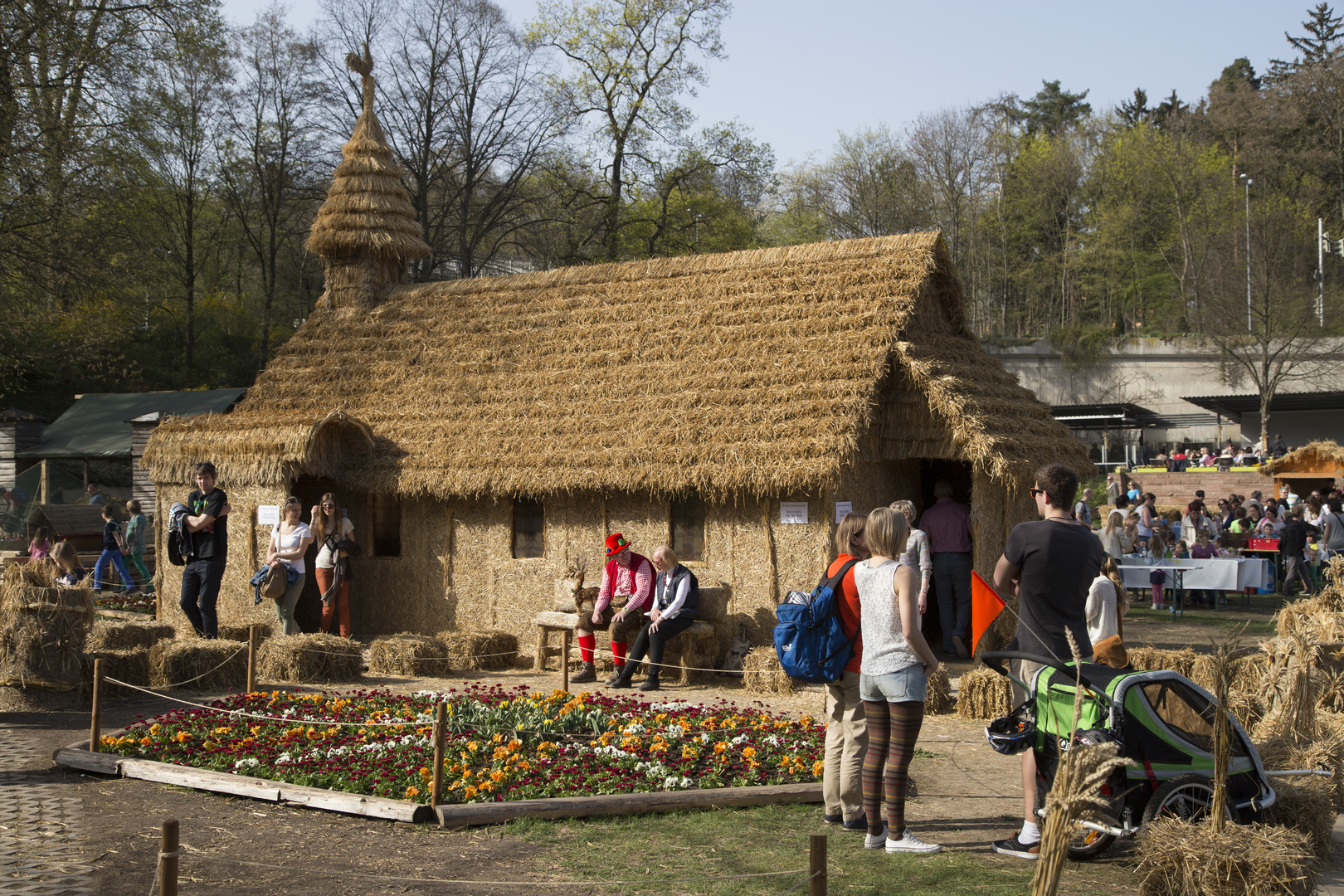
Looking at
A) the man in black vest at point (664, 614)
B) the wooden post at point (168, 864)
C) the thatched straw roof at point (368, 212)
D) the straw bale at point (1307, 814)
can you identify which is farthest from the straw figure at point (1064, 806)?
the thatched straw roof at point (368, 212)

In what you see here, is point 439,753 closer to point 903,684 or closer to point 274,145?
point 903,684

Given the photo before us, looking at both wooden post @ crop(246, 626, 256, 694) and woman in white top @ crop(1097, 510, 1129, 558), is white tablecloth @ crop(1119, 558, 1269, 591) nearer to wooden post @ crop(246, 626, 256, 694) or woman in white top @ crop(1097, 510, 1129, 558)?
woman in white top @ crop(1097, 510, 1129, 558)

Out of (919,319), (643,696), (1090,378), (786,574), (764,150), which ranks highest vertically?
(764,150)

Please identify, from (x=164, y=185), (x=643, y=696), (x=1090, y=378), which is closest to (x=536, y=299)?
(x=643, y=696)

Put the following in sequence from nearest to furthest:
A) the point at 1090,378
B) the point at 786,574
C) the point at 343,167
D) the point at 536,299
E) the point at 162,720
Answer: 1. the point at 162,720
2. the point at 786,574
3. the point at 536,299
4. the point at 343,167
5. the point at 1090,378

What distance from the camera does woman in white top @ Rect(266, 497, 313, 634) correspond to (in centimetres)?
1338

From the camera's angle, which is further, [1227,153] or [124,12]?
[1227,153]

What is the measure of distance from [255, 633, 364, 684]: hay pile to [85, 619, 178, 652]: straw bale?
4.22 ft

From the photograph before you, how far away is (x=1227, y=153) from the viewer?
5681 centimetres

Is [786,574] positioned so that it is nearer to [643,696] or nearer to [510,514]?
[643,696]

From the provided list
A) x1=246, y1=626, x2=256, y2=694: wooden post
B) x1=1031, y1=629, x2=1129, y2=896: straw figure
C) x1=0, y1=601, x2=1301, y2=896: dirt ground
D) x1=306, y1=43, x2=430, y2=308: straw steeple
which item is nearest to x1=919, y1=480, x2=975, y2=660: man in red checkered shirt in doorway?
x1=0, y1=601, x2=1301, y2=896: dirt ground

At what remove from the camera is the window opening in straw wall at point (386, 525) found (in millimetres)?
15977

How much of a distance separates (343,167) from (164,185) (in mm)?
21706

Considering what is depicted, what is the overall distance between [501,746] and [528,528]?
6661 millimetres
